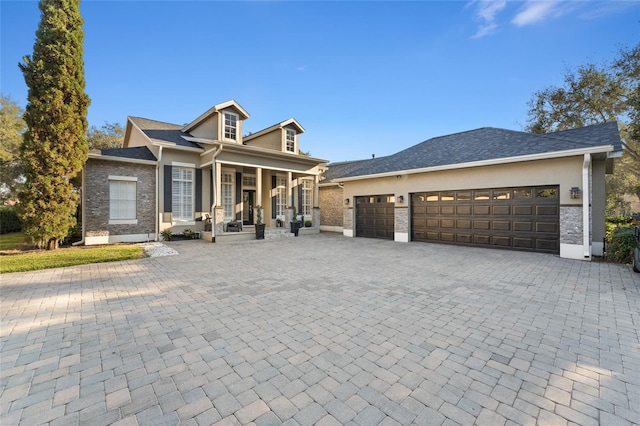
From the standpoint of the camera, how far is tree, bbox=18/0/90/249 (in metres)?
8.87

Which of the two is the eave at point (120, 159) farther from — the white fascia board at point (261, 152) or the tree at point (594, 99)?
the tree at point (594, 99)

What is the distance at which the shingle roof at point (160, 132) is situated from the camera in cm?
1320

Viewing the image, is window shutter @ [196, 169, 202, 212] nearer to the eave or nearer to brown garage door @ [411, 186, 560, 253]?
the eave

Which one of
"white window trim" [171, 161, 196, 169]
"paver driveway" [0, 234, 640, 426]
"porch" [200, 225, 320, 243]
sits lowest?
"paver driveway" [0, 234, 640, 426]

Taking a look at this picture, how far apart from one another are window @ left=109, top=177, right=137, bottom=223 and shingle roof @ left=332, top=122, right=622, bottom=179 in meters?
10.8

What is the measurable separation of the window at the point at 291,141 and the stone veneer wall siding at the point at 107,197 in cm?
741

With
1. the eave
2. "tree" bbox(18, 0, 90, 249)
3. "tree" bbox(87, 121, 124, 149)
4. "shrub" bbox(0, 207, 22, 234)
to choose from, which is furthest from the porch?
"tree" bbox(87, 121, 124, 149)

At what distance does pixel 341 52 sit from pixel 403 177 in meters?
6.71

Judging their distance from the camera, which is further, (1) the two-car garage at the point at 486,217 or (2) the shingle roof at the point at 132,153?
(2) the shingle roof at the point at 132,153

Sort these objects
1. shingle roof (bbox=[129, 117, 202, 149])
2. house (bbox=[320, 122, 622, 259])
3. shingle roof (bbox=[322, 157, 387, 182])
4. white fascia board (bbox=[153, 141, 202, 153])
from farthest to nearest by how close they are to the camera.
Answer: shingle roof (bbox=[322, 157, 387, 182]) → shingle roof (bbox=[129, 117, 202, 149]) → white fascia board (bbox=[153, 141, 202, 153]) → house (bbox=[320, 122, 622, 259])

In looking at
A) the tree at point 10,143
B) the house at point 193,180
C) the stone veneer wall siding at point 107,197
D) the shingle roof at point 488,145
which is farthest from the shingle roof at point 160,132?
the tree at point 10,143

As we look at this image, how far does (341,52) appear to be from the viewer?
42.0 ft

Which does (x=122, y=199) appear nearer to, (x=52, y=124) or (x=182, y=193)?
(x=182, y=193)

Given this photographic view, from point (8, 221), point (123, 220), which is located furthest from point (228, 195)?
point (8, 221)
